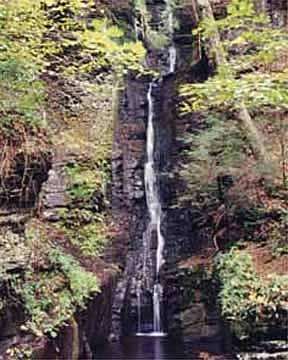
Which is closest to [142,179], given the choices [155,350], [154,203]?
[154,203]

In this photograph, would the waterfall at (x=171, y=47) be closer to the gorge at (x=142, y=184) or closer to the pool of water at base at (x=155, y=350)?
the gorge at (x=142, y=184)

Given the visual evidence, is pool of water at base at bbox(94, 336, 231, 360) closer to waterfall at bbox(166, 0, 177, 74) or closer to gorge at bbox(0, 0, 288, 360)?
gorge at bbox(0, 0, 288, 360)

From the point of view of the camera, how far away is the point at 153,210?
48.8ft

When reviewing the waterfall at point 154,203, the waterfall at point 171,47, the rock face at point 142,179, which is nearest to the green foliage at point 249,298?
the rock face at point 142,179

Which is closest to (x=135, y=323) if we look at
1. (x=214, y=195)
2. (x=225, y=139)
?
(x=214, y=195)

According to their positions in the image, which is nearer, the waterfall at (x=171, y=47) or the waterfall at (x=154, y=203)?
the waterfall at (x=154, y=203)

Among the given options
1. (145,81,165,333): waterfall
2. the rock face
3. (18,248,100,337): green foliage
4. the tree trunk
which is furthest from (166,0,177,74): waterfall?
(18,248,100,337): green foliage

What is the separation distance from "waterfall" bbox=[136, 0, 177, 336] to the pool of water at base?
115 centimetres

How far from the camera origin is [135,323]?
12.9 m

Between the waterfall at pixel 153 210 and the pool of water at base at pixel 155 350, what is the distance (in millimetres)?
1147

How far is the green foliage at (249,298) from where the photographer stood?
760cm

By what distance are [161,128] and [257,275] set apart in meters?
8.01

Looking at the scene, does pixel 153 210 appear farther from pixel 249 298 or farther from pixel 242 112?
pixel 249 298

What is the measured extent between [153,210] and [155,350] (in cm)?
496
